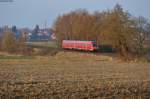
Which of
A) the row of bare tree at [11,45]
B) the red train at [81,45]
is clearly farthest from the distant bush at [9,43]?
the red train at [81,45]

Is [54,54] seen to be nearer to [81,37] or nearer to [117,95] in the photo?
[81,37]

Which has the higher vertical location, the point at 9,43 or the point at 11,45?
the point at 9,43

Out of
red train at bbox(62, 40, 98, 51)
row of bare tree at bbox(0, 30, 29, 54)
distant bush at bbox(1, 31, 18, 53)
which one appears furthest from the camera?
distant bush at bbox(1, 31, 18, 53)

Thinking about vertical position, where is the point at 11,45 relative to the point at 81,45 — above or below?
below

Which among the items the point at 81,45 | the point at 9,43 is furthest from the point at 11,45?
the point at 81,45

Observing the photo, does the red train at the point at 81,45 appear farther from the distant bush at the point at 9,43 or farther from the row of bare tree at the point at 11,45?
the distant bush at the point at 9,43

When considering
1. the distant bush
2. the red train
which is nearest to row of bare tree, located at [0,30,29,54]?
the distant bush

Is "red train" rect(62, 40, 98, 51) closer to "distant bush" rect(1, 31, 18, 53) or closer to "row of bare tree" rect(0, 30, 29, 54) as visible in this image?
"row of bare tree" rect(0, 30, 29, 54)

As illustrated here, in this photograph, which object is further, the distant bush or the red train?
the distant bush

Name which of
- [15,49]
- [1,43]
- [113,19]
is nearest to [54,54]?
[113,19]

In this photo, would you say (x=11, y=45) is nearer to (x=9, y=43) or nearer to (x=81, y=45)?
(x=9, y=43)

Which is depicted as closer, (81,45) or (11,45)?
(81,45)

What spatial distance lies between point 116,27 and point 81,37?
3313cm

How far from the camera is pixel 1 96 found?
17.6m
